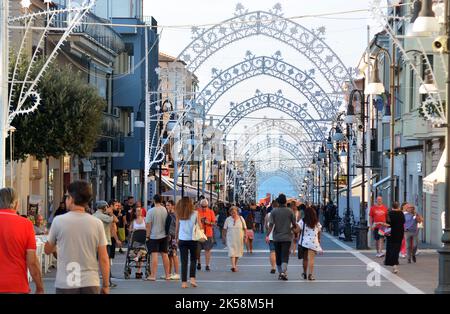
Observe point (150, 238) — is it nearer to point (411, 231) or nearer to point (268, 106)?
point (411, 231)

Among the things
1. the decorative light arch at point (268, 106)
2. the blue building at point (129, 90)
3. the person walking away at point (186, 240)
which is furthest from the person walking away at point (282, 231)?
the decorative light arch at point (268, 106)

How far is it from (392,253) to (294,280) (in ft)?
10.7

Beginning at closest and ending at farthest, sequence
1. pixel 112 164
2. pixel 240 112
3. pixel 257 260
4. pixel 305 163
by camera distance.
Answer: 1. pixel 257 260
2. pixel 112 164
3. pixel 240 112
4. pixel 305 163

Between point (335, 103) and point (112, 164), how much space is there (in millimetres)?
13512

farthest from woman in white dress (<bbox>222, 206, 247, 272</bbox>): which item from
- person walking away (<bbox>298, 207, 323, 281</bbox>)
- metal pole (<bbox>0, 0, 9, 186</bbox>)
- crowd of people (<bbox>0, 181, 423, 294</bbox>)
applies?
metal pole (<bbox>0, 0, 9, 186</bbox>)

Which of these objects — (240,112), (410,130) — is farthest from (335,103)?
(410,130)

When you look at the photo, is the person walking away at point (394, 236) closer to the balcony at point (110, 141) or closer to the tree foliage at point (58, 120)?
the tree foliage at point (58, 120)

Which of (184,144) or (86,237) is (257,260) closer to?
(86,237)

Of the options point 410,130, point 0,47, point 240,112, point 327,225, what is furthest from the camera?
point 240,112

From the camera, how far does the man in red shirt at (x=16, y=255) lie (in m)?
11.9

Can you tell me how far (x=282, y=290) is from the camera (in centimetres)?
2245

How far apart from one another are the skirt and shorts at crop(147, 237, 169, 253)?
229 inches

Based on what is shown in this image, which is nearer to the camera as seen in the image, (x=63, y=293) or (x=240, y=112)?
(x=63, y=293)

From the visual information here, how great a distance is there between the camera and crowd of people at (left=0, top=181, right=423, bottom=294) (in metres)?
11.5
